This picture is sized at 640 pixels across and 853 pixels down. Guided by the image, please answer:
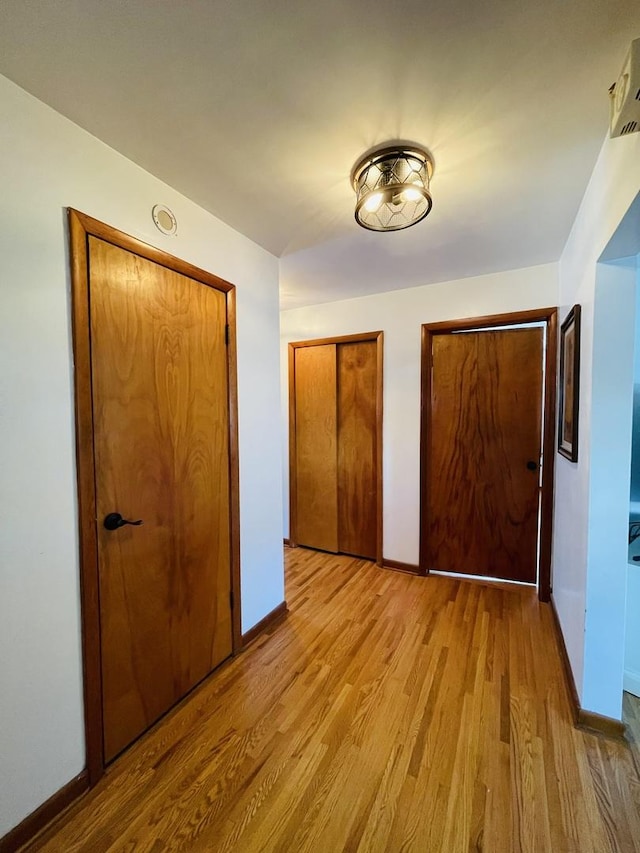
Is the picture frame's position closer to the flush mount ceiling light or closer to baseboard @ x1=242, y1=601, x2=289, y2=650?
the flush mount ceiling light

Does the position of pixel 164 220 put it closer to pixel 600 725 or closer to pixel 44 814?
pixel 44 814

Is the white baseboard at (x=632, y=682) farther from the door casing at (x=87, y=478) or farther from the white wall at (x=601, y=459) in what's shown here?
the door casing at (x=87, y=478)

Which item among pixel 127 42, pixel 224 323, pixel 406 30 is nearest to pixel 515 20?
pixel 406 30

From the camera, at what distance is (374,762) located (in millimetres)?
1277

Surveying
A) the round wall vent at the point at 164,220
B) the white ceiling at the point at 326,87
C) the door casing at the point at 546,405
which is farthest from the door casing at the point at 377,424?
the round wall vent at the point at 164,220

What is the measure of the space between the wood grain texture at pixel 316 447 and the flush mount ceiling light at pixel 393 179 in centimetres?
171

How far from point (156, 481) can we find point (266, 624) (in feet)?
4.11

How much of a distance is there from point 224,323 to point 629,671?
8.62 ft

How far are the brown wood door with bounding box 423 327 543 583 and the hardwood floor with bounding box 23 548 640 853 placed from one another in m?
0.71

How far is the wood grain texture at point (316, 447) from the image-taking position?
3.16 m

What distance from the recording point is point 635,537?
5.45 feet

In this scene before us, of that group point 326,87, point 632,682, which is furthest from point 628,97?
point 632,682

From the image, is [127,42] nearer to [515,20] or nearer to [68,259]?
[68,259]

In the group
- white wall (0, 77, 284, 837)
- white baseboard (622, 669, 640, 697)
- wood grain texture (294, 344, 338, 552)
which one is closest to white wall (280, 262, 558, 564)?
wood grain texture (294, 344, 338, 552)
